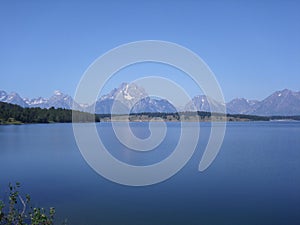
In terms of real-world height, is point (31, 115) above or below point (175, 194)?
above

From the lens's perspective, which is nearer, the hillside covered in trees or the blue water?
the blue water

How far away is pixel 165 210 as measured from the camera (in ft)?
46.9

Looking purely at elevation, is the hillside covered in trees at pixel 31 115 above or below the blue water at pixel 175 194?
above

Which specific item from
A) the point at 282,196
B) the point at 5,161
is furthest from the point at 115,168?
the point at 282,196

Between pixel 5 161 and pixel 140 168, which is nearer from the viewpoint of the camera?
pixel 140 168

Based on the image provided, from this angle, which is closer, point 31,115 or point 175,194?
point 175,194

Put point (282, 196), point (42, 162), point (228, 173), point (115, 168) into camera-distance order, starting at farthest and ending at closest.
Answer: point (42, 162) → point (115, 168) → point (228, 173) → point (282, 196)

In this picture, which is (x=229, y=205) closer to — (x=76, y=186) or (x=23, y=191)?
(x=76, y=186)

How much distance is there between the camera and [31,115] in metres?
103

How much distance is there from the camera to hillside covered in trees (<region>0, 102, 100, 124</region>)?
3654 inches

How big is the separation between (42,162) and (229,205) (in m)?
16.9

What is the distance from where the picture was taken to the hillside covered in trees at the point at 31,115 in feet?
305

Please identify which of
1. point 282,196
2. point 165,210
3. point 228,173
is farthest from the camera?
point 228,173

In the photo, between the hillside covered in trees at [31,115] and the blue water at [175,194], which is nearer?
the blue water at [175,194]
